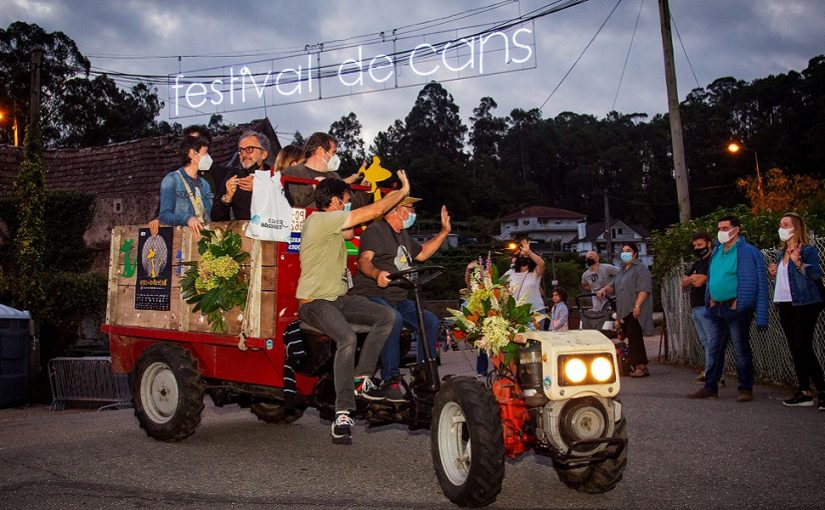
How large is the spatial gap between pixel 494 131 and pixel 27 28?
96824mm

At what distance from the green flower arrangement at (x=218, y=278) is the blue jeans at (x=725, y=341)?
18.4ft

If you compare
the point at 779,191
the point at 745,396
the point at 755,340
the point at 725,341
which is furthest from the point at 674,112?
the point at 779,191

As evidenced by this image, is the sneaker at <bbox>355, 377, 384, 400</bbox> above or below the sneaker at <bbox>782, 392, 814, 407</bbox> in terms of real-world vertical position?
above

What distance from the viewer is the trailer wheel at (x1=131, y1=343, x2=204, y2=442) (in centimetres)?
731

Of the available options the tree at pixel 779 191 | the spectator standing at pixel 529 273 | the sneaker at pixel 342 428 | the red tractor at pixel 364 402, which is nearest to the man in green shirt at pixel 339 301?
the sneaker at pixel 342 428

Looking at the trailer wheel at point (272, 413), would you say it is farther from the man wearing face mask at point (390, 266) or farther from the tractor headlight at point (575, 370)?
the tractor headlight at point (575, 370)

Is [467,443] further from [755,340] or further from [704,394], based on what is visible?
[755,340]

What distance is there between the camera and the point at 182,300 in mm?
7555

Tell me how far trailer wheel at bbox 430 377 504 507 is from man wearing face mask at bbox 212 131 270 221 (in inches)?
140

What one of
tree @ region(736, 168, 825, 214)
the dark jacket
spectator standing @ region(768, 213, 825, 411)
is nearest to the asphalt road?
spectator standing @ region(768, 213, 825, 411)

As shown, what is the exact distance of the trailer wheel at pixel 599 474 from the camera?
514 cm

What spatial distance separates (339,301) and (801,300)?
5034 millimetres

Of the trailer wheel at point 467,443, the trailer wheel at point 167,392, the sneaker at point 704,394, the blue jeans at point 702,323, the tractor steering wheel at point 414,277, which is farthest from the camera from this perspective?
the blue jeans at point 702,323

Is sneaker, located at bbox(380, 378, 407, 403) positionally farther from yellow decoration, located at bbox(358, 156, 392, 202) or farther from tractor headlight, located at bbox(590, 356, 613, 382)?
yellow decoration, located at bbox(358, 156, 392, 202)
